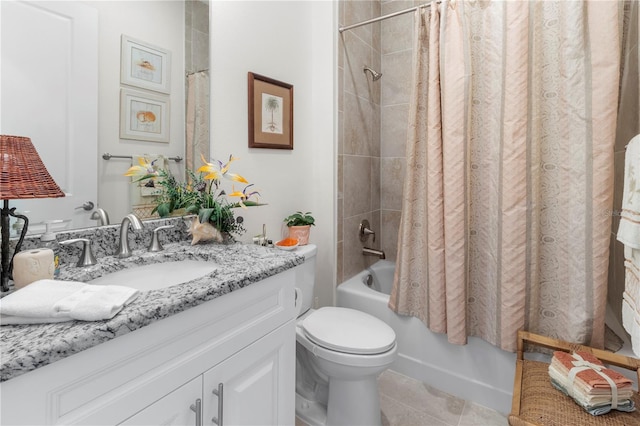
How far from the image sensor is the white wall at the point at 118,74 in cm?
113

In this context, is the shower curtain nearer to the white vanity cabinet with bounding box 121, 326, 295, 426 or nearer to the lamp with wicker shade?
the white vanity cabinet with bounding box 121, 326, 295, 426

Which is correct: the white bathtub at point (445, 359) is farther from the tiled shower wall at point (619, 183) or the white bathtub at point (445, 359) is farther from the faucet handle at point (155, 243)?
the faucet handle at point (155, 243)

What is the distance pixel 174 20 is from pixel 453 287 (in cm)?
170

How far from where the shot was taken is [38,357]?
534 mm

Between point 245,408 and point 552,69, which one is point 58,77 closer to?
point 245,408

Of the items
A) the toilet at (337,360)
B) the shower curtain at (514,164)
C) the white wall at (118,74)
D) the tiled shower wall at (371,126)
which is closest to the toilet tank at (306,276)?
the toilet at (337,360)

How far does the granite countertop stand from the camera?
0.54m

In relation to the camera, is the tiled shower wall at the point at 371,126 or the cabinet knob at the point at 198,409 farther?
the tiled shower wall at the point at 371,126

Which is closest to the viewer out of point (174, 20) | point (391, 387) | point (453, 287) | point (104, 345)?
point (104, 345)

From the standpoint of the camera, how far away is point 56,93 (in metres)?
1.02

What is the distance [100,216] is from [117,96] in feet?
1.40

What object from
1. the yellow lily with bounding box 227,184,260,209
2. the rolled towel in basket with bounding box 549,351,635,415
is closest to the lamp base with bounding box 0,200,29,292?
the yellow lily with bounding box 227,184,260,209

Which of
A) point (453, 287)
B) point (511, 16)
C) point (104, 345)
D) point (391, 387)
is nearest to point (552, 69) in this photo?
point (511, 16)

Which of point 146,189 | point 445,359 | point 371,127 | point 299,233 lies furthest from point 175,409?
point 371,127
